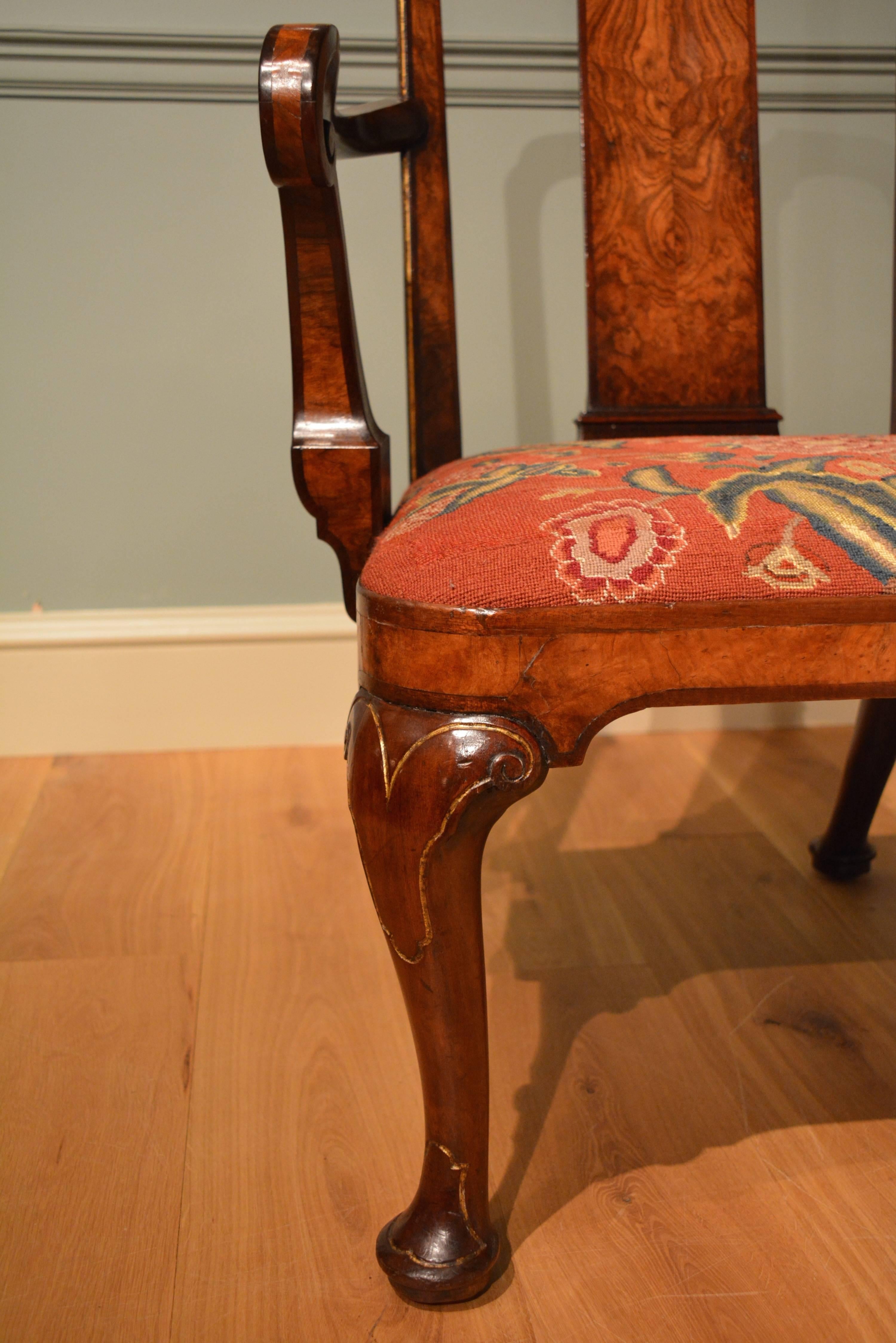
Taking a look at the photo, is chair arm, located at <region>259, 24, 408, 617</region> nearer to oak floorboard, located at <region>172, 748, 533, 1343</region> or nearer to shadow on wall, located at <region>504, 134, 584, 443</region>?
oak floorboard, located at <region>172, 748, 533, 1343</region>

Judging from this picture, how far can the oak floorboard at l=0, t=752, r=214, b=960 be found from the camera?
0.99 m

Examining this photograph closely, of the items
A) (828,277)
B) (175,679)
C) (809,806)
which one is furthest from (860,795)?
(175,679)

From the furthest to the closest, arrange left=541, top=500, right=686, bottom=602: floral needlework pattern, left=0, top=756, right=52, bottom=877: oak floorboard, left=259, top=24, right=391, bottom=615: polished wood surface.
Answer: left=0, top=756, right=52, bottom=877: oak floorboard → left=259, top=24, right=391, bottom=615: polished wood surface → left=541, top=500, right=686, bottom=602: floral needlework pattern

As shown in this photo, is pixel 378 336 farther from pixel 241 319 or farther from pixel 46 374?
pixel 46 374

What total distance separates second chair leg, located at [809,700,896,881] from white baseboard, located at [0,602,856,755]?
1.18 feet

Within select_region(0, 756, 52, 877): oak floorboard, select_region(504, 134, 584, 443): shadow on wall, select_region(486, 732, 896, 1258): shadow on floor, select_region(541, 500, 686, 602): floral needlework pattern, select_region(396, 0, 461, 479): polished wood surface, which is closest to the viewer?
select_region(541, 500, 686, 602): floral needlework pattern

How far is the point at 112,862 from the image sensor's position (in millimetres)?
1145

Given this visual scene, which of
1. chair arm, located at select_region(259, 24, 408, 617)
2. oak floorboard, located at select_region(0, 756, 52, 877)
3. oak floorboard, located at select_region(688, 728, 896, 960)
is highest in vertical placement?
chair arm, located at select_region(259, 24, 408, 617)

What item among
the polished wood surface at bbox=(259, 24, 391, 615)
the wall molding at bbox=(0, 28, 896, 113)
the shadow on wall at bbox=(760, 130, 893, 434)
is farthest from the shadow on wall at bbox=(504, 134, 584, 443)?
the polished wood surface at bbox=(259, 24, 391, 615)

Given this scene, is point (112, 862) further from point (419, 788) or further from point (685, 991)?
point (419, 788)

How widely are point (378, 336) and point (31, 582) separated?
55 centimetres

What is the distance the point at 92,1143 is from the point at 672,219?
0.85 meters

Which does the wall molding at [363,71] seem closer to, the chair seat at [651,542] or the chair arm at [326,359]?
the chair arm at [326,359]

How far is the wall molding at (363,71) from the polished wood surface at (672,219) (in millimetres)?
447
